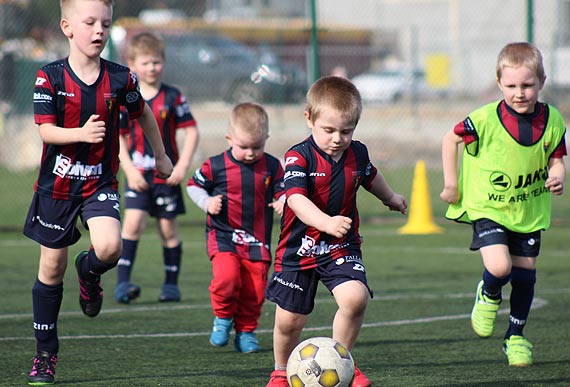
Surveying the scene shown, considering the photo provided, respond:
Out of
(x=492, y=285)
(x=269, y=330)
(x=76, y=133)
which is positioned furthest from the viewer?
(x=269, y=330)

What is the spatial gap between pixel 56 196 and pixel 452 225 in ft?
26.9

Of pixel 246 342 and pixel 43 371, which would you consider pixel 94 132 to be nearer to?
pixel 43 371

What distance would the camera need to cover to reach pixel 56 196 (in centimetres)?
514

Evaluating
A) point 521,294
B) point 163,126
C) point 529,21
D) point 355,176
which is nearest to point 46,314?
point 355,176

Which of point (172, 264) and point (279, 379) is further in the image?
point (172, 264)

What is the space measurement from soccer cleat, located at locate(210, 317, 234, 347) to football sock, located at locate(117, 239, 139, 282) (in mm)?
1961

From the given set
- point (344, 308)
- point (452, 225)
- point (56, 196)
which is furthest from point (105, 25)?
point (452, 225)

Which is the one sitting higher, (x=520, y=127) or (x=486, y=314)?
(x=520, y=127)

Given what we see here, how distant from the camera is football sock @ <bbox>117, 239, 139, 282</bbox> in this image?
26.0 feet

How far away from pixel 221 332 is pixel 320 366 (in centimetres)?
162

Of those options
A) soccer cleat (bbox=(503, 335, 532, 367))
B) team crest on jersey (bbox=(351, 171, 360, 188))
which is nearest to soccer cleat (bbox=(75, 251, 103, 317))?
team crest on jersey (bbox=(351, 171, 360, 188))

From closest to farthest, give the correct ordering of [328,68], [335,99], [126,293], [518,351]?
[335,99] < [518,351] < [126,293] < [328,68]

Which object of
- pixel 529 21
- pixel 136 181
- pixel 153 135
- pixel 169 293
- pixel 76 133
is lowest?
pixel 169 293

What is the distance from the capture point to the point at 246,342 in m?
6.06
